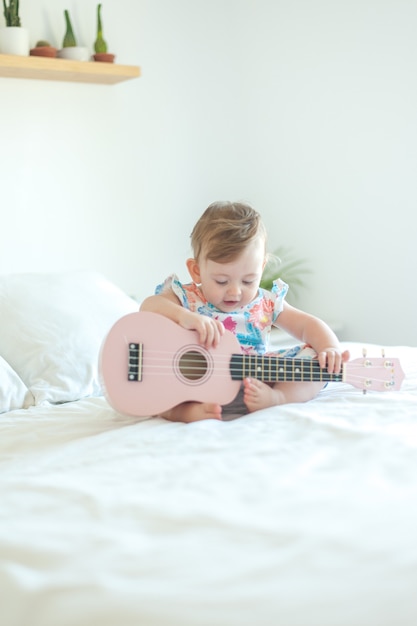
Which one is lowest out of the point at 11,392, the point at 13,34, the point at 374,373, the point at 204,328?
the point at 11,392

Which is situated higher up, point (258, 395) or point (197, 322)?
point (197, 322)

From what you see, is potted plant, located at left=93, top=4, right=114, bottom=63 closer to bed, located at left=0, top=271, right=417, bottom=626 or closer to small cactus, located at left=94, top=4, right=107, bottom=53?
small cactus, located at left=94, top=4, right=107, bottom=53

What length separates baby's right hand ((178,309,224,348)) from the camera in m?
1.69

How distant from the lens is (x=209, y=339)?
1688 mm

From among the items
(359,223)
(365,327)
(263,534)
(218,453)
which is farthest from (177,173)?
(263,534)

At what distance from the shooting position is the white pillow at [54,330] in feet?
7.06

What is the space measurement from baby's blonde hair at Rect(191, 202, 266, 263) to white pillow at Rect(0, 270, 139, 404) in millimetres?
504

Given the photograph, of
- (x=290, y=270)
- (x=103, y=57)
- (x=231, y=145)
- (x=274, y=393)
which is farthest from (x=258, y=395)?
(x=231, y=145)

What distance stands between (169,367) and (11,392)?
20.6 inches

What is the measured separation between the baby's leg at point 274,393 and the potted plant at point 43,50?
1736mm

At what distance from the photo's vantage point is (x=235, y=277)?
184 centimetres

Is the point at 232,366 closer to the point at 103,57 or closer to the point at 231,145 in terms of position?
the point at 103,57

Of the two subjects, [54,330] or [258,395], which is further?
[54,330]

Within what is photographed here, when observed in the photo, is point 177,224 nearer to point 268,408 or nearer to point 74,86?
point 74,86
